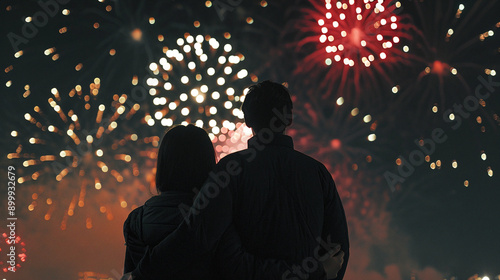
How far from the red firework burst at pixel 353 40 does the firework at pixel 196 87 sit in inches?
36.6

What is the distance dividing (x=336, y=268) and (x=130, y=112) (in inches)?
173

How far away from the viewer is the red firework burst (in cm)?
566

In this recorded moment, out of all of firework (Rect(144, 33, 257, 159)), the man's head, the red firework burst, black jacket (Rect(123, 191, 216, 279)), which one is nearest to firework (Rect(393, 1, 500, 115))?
the red firework burst

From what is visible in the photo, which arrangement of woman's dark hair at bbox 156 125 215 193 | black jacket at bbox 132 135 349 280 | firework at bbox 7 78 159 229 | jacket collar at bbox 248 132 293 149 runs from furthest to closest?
1. firework at bbox 7 78 159 229
2. woman's dark hair at bbox 156 125 215 193
3. jacket collar at bbox 248 132 293 149
4. black jacket at bbox 132 135 349 280

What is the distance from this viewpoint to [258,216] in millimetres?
1474

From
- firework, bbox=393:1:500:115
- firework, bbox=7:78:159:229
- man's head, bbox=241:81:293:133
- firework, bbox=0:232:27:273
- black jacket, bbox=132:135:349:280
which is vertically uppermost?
firework, bbox=393:1:500:115

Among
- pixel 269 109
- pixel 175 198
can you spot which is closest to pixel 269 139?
pixel 269 109

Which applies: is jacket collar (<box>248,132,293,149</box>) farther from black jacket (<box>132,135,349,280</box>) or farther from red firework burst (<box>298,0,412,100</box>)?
red firework burst (<box>298,0,412,100</box>)

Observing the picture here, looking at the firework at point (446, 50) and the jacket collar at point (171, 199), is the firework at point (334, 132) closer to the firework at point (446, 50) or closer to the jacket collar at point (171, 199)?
the firework at point (446, 50)

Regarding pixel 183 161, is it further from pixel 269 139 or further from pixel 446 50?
pixel 446 50

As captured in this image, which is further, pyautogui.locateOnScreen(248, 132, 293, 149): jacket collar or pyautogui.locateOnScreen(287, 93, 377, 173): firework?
pyautogui.locateOnScreen(287, 93, 377, 173): firework

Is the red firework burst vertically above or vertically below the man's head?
above

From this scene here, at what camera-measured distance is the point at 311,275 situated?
1486mm

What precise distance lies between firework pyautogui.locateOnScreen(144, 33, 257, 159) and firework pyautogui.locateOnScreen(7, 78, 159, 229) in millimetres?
334
